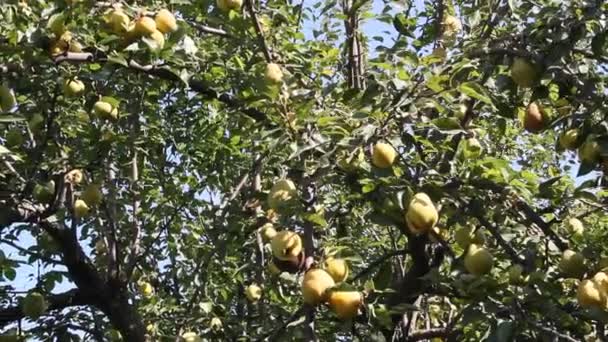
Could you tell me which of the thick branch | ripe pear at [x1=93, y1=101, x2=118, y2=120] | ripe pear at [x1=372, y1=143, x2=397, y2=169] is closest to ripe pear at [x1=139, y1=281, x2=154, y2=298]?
the thick branch

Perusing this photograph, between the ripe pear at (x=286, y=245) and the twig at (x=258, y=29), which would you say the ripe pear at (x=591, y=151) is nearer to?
the ripe pear at (x=286, y=245)

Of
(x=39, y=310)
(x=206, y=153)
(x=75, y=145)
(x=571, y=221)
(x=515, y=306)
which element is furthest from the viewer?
(x=206, y=153)

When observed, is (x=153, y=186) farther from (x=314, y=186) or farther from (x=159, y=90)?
(x=314, y=186)

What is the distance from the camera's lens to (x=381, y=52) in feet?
10.5

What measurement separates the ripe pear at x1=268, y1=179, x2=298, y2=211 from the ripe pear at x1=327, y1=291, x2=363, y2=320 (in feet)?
0.98

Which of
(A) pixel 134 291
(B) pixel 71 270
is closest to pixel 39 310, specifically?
(B) pixel 71 270

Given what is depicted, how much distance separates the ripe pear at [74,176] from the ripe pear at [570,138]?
202 centimetres

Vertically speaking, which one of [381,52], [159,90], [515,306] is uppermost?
[159,90]

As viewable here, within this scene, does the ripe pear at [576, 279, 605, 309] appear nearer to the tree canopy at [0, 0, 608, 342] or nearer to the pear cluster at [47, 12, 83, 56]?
the tree canopy at [0, 0, 608, 342]

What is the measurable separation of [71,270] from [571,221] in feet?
6.72

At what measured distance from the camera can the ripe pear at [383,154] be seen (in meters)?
2.61

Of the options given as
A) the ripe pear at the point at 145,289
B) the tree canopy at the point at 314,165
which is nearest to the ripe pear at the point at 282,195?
the tree canopy at the point at 314,165

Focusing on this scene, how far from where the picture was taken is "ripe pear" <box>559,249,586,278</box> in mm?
2621

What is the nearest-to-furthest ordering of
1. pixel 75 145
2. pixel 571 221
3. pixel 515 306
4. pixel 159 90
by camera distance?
pixel 515 306 → pixel 571 221 → pixel 75 145 → pixel 159 90
